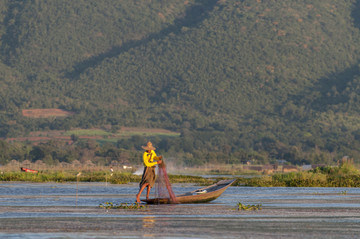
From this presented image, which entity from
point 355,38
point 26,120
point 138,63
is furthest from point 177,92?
point 355,38

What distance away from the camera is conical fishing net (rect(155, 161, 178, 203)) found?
32.8 meters

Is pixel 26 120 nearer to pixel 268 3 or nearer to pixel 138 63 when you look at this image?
pixel 138 63

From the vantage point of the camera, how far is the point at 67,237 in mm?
21219

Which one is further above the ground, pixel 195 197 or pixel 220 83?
pixel 220 83

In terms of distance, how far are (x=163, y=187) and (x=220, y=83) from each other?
13890cm

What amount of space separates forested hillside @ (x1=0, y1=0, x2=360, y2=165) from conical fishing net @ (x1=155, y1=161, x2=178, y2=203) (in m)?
120

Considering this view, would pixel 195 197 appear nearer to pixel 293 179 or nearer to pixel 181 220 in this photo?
pixel 181 220

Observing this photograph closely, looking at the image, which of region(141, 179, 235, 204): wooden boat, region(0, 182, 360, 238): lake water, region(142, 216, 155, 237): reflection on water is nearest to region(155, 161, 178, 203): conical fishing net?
region(141, 179, 235, 204): wooden boat

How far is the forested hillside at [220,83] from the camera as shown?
167 m

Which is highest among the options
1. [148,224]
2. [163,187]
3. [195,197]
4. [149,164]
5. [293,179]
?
[149,164]

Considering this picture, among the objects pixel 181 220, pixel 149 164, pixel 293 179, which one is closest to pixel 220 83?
pixel 293 179

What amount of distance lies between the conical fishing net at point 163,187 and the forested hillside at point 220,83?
12026 cm

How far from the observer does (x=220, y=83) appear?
17200cm

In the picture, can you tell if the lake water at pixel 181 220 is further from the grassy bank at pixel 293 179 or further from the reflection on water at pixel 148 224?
the grassy bank at pixel 293 179
